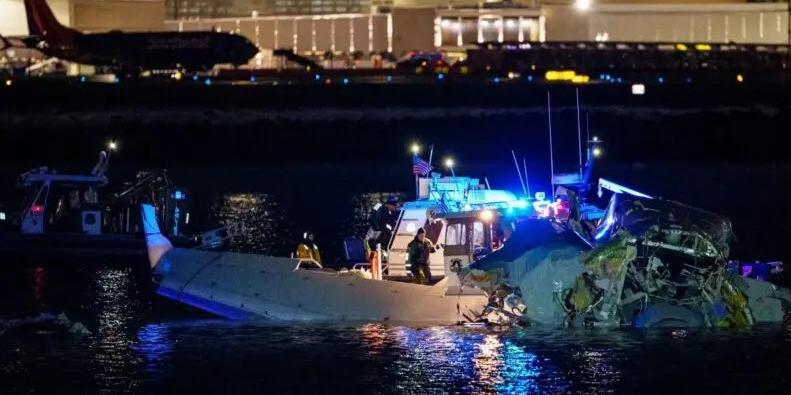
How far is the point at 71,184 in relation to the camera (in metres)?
49.3

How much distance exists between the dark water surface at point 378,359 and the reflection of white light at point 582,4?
10726cm

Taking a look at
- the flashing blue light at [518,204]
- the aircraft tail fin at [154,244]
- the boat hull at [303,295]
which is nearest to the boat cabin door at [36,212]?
the aircraft tail fin at [154,244]

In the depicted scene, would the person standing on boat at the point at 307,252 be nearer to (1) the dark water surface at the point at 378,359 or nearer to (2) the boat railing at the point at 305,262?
(2) the boat railing at the point at 305,262

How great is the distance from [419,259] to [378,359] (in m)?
3.68

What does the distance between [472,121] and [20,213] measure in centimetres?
5056

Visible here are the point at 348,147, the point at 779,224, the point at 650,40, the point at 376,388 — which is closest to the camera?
the point at 376,388

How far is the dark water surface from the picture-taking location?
93.1 ft

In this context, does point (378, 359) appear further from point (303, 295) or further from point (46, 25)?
point (46, 25)

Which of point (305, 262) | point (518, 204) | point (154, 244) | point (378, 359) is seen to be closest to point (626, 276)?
point (518, 204)

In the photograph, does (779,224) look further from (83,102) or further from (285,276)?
(83,102)

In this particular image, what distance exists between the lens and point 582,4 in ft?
457

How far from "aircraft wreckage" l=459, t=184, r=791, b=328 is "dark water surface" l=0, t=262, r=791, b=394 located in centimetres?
Answer: 41

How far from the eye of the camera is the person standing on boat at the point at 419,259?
33562mm

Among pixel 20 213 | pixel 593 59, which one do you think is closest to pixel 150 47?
pixel 593 59
